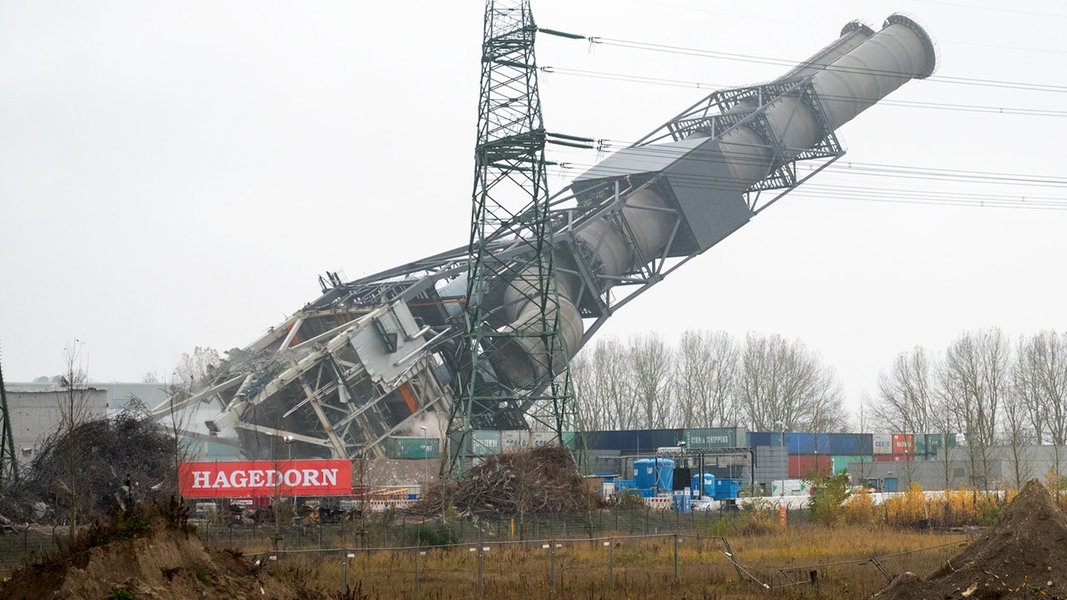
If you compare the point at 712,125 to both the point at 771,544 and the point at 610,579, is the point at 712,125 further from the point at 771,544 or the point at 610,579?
the point at 610,579

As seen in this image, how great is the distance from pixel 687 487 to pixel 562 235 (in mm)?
13571

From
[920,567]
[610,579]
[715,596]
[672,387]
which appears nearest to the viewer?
[715,596]

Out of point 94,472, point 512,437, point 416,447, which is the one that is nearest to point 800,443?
point 512,437

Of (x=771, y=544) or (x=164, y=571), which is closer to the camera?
(x=164, y=571)

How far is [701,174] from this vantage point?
182 feet

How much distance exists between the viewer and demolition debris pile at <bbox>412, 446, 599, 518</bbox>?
40.1 metres

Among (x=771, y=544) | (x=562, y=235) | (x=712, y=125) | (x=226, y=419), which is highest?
(x=712, y=125)

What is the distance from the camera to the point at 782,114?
189 ft

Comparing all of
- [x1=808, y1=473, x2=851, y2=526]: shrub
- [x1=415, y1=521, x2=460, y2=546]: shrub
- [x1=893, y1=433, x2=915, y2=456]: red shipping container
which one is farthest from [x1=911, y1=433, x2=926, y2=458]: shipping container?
[x1=415, y1=521, x2=460, y2=546]: shrub

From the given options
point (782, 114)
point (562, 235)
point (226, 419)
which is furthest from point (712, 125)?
point (226, 419)

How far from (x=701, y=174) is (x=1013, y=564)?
127 ft

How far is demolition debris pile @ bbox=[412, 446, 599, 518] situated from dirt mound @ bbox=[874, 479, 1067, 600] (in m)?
21.4

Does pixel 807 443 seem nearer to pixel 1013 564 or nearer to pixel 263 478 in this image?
pixel 263 478

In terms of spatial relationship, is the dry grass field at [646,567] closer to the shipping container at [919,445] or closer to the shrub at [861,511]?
the shrub at [861,511]
